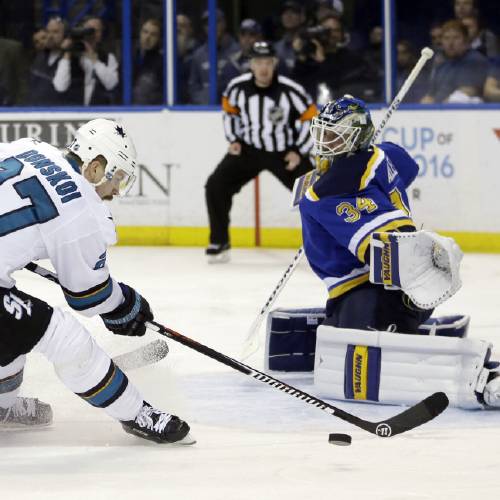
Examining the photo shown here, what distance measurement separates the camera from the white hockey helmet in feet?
11.0

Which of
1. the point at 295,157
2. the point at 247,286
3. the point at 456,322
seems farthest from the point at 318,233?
the point at 295,157

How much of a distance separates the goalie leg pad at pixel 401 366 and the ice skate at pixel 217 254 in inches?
125

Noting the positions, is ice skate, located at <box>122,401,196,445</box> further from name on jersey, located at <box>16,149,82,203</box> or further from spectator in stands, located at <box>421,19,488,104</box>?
spectator in stands, located at <box>421,19,488,104</box>

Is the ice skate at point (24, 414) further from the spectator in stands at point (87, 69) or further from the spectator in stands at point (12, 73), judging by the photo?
the spectator in stands at point (12, 73)

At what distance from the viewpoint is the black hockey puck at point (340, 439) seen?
343 cm

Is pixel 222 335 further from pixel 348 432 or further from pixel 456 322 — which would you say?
pixel 348 432

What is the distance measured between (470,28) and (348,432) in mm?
4099

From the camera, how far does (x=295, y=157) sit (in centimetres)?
718

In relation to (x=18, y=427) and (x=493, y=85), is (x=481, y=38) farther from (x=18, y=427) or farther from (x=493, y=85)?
(x=18, y=427)

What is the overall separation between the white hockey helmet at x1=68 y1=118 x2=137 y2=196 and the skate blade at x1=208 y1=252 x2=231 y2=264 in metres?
3.70

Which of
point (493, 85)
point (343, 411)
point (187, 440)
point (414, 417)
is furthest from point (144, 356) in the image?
point (493, 85)

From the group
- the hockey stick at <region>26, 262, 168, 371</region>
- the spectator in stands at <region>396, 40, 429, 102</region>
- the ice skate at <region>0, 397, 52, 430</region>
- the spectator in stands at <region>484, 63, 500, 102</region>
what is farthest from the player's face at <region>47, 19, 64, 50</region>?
the ice skate at <region>0, 397, 52, 430</region>

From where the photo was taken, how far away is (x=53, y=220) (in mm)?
3197

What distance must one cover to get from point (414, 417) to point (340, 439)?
0.25 metres
